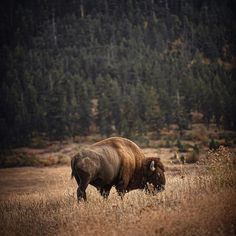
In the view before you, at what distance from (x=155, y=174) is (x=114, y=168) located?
126 centimetres

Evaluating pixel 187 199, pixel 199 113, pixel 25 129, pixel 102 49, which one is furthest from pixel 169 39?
pixel 187 199

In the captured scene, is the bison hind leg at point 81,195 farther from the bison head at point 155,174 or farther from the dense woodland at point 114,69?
the dense woodland at point 114,69

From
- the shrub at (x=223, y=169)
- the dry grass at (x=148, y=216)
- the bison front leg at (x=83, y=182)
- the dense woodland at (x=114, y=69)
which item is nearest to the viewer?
the dry grass at (x=148, y=216)

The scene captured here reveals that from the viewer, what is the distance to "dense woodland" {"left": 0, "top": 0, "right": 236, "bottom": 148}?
2228 inches

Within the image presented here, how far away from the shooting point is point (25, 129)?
186ft

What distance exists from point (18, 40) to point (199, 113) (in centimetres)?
6594

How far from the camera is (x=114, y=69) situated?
80812mm

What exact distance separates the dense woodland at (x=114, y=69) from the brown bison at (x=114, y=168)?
130 feet

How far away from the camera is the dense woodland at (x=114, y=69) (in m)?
56.6

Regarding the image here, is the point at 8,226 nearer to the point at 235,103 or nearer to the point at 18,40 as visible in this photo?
the point at 235,103

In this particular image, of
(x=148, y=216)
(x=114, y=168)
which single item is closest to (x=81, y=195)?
(x=114, y=168)

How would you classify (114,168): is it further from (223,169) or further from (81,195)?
(223,169)

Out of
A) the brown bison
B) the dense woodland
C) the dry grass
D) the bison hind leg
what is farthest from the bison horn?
the dense woodland

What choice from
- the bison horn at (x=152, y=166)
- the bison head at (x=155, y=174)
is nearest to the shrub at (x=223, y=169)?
the bison head at (x=155, y=174)
